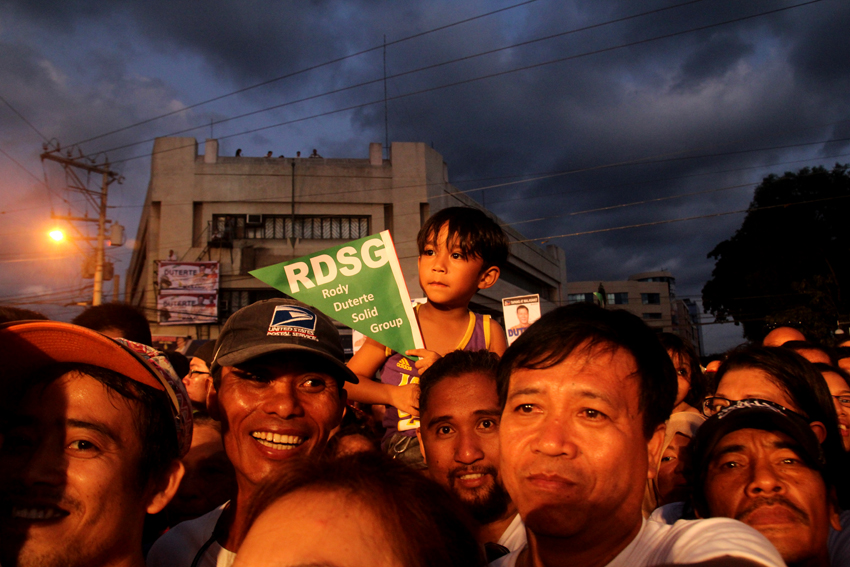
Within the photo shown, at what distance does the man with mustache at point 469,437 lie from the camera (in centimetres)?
245

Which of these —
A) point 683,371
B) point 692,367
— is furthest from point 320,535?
point 692,367

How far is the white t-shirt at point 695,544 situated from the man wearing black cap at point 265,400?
1.32m

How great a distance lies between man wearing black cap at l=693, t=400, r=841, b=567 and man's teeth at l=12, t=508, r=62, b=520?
228 cm

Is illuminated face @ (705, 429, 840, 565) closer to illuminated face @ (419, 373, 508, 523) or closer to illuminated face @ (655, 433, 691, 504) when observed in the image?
illuminated face @ (655, 433, 691, 504)

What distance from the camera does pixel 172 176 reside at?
30.6 metres

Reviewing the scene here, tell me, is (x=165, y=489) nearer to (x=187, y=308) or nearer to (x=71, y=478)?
(x=71, y=478)

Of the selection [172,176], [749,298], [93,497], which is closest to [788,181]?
[749,298]

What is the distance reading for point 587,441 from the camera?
5.33 ft

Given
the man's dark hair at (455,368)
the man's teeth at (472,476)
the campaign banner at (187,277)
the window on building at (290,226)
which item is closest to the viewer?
the man's teeth at (472,476)

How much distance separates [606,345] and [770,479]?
949 mm

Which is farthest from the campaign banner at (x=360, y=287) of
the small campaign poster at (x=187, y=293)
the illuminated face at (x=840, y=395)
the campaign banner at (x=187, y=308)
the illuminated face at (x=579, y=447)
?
the campaign banner at (x=187, y=308)

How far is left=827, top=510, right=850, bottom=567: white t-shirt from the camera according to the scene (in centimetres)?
214

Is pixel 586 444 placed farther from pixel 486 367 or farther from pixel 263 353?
pixel 263 353

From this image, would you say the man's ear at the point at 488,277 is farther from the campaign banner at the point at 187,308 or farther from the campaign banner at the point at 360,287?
the campaign banner at the point at 187,308
